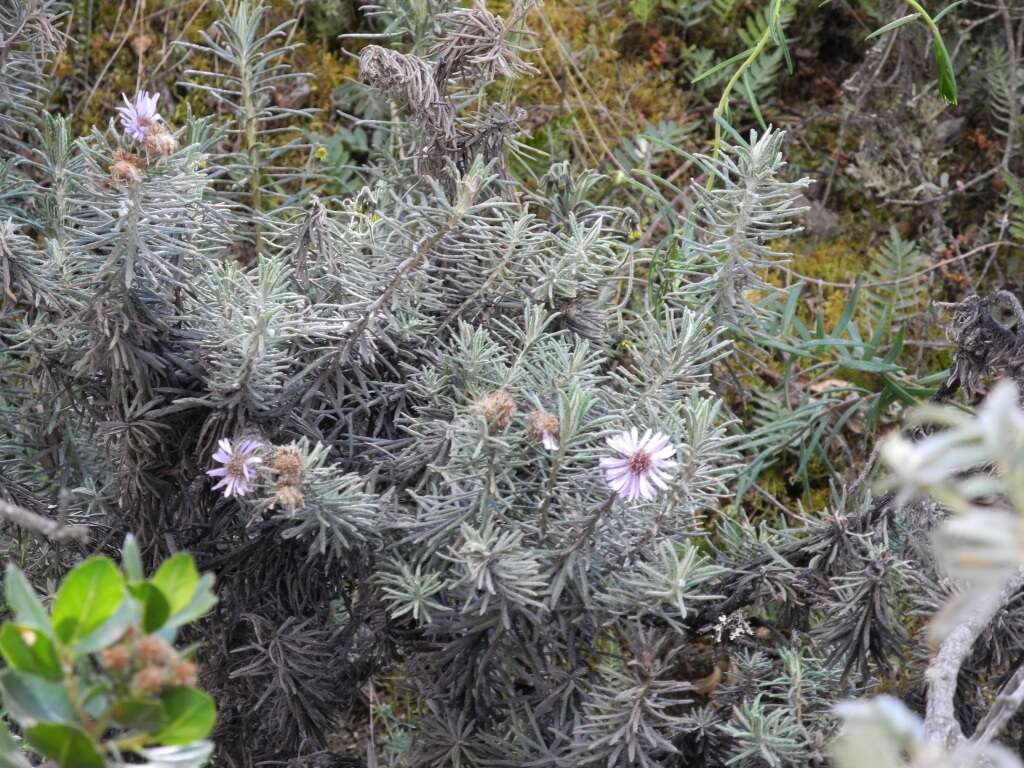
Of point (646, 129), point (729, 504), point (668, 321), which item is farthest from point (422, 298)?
point (646, 129)

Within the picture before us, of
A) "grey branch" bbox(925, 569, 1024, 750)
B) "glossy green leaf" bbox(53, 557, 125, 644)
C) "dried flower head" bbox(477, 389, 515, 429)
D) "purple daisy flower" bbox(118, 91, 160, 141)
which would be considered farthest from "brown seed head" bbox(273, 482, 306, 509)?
"grey branch" bbox(925, 569, 1024, 750)

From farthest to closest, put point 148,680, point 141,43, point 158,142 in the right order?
point 141,43, point 158,142, point 148,680

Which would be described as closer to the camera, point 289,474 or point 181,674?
point 181,674

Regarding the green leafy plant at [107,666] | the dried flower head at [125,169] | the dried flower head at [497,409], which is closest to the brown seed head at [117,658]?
the green leafy plant at [107,666]

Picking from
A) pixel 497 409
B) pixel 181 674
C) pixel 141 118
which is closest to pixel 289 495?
pixel 497 409

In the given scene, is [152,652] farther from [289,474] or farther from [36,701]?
[289,474]

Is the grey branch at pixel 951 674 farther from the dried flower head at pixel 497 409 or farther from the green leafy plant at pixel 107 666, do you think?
the green leafy plant at pixel 107 666
